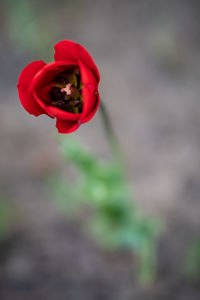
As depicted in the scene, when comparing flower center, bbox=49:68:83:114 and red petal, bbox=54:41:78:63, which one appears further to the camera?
flower center, bbox=49:68:83:114

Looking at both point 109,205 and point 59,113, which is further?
point 109,205

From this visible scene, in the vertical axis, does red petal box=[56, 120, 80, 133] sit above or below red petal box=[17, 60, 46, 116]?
below


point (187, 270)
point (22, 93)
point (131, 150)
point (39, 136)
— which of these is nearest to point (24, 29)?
point (39, 136)

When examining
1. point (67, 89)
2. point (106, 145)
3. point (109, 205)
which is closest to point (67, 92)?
point (67, 89)

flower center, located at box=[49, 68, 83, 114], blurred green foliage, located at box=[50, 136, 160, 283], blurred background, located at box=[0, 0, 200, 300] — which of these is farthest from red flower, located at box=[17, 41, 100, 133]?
blurred background, located at box=[0, 0, 200, 300]

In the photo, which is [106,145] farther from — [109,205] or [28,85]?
[28,85]

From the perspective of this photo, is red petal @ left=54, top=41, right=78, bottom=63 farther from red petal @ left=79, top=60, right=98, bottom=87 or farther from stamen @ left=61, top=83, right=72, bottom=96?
stamen @ left=61, top=83, right=72, bottom=96
